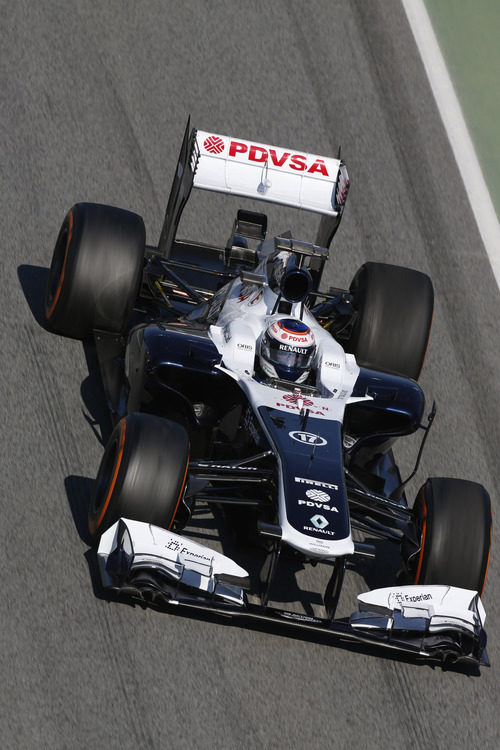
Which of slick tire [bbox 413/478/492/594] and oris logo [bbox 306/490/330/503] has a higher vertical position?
oris logo [bbox 306/490/330/503]

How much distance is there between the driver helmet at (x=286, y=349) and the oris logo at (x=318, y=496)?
49.9 inches

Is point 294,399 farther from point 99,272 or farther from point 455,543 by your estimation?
point 99,272

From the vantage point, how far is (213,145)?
10547 mm

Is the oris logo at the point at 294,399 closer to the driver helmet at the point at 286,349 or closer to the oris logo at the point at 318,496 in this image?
the driver helmet at the point at 286,349

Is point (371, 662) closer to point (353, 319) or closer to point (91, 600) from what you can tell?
point (91, 600)

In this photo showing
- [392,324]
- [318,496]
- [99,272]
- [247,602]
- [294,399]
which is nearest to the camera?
[247,602]

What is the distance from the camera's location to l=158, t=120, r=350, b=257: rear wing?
1045cm

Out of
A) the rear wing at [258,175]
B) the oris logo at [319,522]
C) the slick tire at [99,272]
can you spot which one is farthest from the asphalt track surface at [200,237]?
the rear wing at [258,175]

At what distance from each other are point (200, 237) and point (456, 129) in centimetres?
390

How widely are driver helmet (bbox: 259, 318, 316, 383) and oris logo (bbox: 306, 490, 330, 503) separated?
127 cm

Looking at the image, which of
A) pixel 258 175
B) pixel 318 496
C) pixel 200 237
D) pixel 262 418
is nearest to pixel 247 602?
pixel 318 496

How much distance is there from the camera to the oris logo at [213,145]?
10523mm

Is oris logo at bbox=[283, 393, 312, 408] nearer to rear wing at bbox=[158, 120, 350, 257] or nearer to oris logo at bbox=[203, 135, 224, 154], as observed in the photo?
rear wing at bbox=[158, 120, 350, 257]

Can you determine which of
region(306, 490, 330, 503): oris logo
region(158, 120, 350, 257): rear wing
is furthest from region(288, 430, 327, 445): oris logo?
region(158, 120, 350, 257): rear wing
